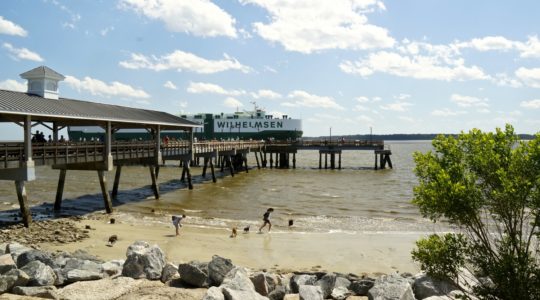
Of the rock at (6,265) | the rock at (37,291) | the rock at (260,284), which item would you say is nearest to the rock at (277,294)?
the rock at (260,284)

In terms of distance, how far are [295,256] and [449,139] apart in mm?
8695

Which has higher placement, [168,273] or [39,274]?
[39,274]

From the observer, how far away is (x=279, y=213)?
23859 mm

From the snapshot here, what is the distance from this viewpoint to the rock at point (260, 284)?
30.0ft

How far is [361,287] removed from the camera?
1002 cm

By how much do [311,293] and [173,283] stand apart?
10.3 feet

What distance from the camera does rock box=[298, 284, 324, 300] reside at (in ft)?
28.1

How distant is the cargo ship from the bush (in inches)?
2654

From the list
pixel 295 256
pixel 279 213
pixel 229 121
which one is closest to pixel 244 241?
pixel 295 256

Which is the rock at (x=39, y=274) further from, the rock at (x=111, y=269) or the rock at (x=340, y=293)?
the rock at (x=340, y=293)

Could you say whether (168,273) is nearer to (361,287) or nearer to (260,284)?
(260,284)

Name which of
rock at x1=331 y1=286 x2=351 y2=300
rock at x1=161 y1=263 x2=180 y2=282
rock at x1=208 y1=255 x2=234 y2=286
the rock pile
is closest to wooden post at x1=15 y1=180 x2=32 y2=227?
the rock pile

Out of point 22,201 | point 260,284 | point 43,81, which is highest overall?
point 43,81

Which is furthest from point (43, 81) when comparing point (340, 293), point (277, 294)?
point (340, 293)
